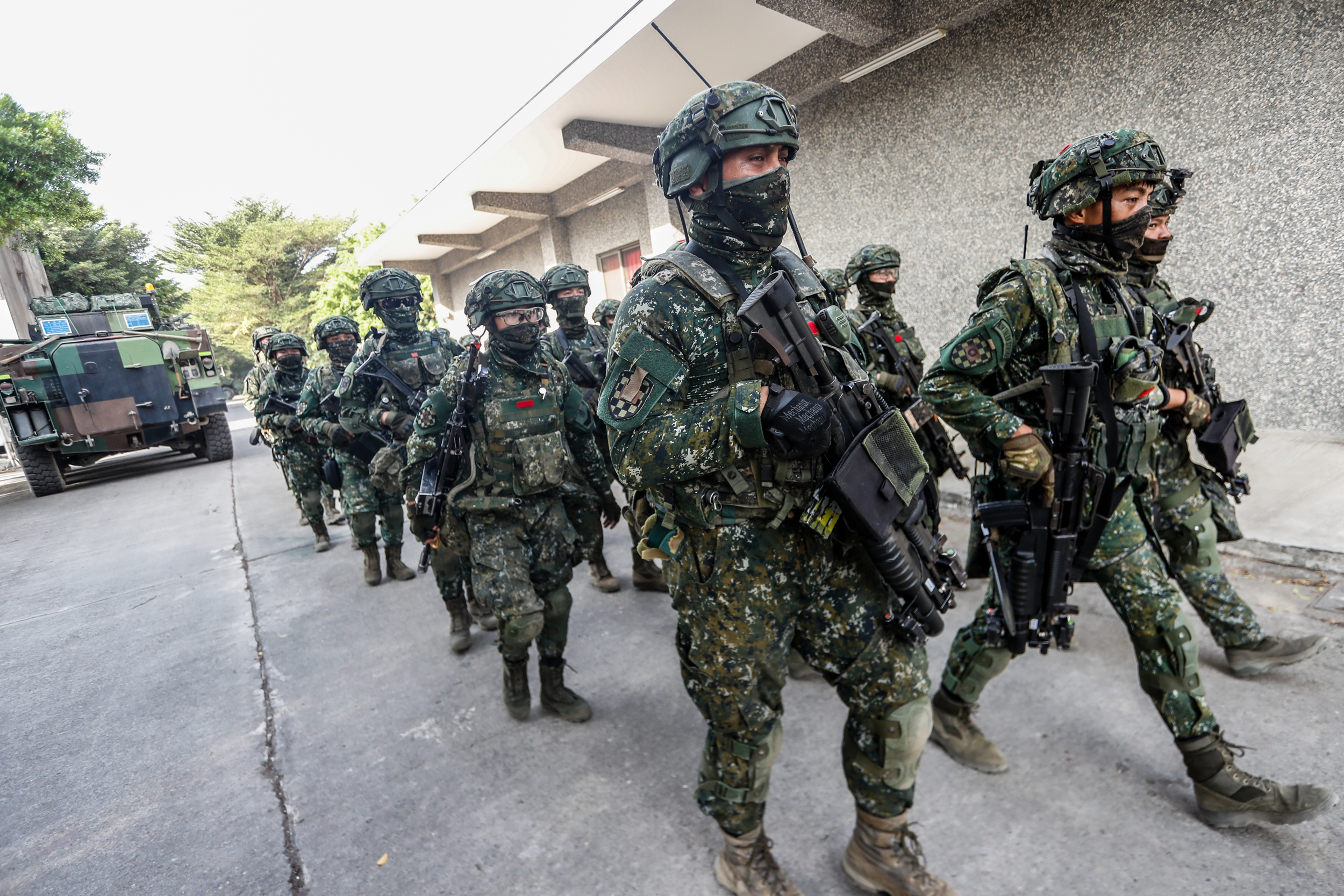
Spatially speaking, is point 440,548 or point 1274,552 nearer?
point 1274,552

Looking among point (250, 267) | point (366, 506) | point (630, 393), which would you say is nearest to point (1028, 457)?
point (630, 393)

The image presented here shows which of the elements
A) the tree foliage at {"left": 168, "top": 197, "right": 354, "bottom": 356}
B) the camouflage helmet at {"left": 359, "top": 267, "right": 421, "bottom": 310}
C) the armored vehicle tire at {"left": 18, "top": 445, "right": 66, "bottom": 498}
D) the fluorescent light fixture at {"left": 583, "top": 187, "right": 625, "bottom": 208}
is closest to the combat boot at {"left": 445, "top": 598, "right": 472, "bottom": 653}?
the camouflage helmet at {"left": 359, "top": 267, "right": 421, "bottom": 310}

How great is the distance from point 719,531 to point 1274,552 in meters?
3.60

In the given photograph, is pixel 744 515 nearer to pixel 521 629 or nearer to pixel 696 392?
pixel 696 392

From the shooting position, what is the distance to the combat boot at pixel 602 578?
4.54m

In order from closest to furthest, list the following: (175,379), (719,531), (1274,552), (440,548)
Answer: (719,531)
(1274,552)
(440,548)
(175,379)

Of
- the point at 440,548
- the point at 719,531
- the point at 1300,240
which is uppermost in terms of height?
the point at 1300,240

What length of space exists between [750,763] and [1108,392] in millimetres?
1589

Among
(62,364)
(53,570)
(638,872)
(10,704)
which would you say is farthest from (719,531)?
(62,364)

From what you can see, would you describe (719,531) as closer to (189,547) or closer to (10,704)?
(10,704)

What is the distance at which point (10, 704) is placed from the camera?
3.83 metres

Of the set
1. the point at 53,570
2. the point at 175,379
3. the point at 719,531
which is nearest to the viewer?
the point at 719,531

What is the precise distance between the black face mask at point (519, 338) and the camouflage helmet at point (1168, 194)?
243cm

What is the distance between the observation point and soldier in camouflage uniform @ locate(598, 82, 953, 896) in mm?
1659
